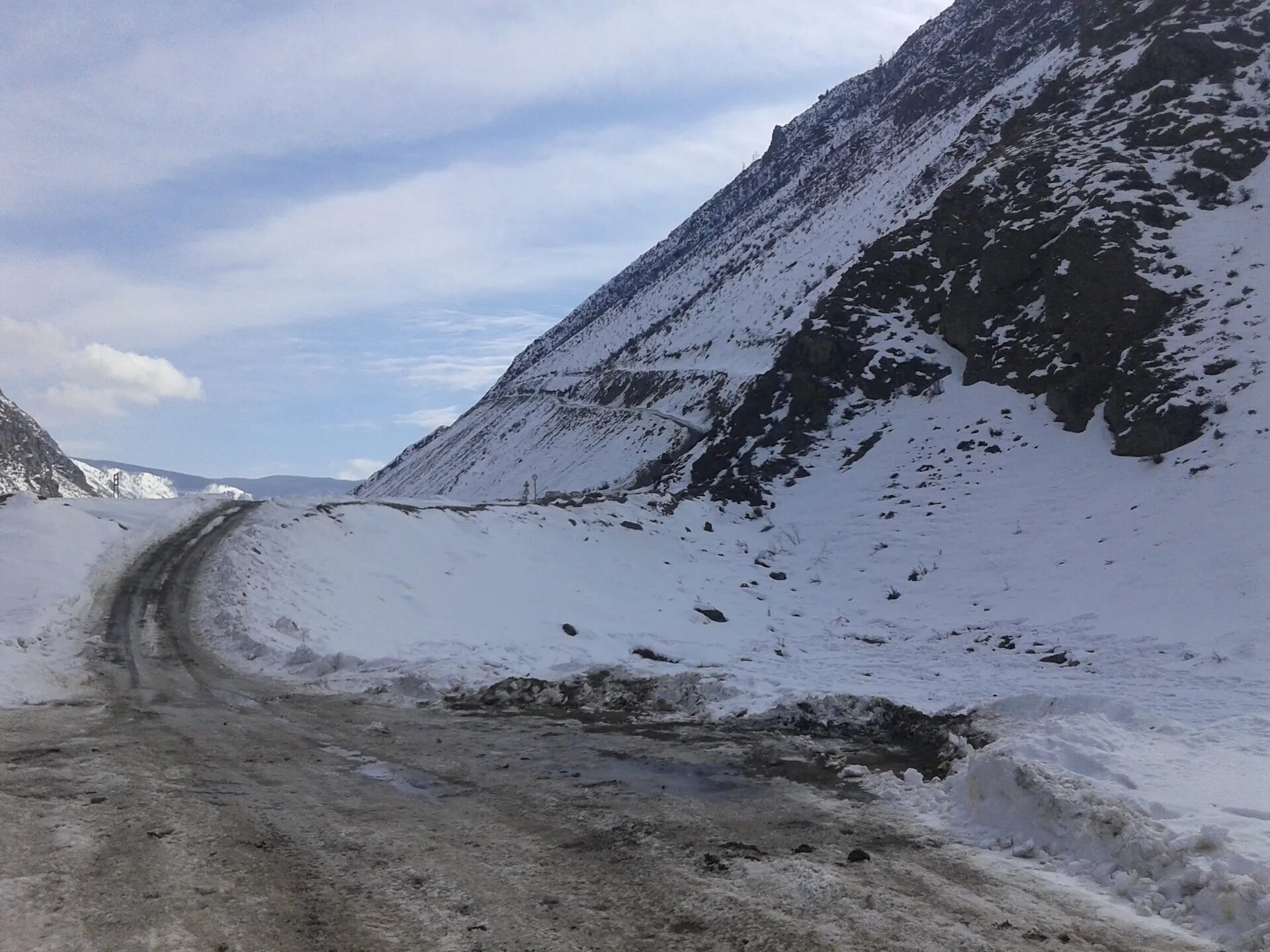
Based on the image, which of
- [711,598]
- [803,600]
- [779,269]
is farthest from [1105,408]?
[779,269]

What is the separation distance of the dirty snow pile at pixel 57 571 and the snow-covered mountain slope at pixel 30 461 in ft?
237

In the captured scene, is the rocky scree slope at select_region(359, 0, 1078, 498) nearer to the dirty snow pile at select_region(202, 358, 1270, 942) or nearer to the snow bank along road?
the dirty snow pile at select_region(202, 358, 1270, 942)

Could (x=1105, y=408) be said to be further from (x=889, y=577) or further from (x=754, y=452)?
(x=754, y=452)

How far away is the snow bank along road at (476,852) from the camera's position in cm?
452

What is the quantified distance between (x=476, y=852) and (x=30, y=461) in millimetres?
121337

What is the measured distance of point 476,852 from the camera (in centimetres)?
573

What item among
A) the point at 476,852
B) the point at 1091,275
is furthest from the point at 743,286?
the point at 476,852

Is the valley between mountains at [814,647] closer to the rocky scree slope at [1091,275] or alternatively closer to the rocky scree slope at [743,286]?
the rocky scree slope at [1091,275]

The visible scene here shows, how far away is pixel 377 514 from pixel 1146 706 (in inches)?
660

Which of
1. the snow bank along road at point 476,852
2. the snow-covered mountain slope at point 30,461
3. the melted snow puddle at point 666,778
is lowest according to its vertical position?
the melted snow puddle at point 666,778

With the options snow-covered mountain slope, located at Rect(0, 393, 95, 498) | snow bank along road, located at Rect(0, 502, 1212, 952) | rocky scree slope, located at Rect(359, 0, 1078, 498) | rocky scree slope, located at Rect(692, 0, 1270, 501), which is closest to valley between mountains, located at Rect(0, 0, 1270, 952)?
snow bank along road, located at Rect(0, 502, 1212, 952)

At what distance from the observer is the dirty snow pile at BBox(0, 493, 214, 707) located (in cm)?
1223

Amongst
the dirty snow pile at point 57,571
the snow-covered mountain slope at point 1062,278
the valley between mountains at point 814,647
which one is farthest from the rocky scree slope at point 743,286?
the dirty snow pile at point 57,571

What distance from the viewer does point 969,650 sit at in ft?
49.2
